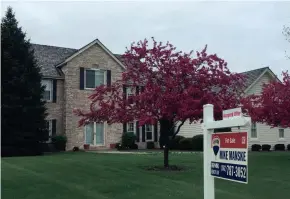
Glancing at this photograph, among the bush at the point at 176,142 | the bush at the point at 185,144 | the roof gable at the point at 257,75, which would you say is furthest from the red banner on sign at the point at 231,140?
the roof gable at the point at 257,75

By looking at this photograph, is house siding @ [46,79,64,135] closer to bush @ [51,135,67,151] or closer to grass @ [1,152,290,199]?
bush @ [51,135,67,151]

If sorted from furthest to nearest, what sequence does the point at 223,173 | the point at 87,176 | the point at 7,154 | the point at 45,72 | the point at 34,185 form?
1. the point at 45,72
2. the point at 7,154
3. the point at 87,176
4. the point at 34,185
5. the point at 223,173

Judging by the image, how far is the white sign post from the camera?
467 cm

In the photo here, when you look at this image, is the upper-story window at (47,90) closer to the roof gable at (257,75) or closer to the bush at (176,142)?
the bush at (176,142)

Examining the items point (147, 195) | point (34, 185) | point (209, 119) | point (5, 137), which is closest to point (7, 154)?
point (5, 137)

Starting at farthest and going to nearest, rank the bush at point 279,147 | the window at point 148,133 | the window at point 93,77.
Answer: the bush at point 279,147 → the window at point 148,133 → the window at point 93,77

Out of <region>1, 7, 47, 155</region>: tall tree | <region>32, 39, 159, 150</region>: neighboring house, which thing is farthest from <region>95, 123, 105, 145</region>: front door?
<region>1, 7, 47, 155</region>: tall tree

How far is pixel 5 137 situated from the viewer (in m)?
22.8

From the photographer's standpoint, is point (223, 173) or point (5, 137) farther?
point (5, 137)

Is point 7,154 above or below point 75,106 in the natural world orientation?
below

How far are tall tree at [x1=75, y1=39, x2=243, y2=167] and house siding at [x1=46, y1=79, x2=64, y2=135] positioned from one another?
45.0 feet

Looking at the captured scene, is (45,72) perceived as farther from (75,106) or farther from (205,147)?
(205,147)

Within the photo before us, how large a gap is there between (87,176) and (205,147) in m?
7.28

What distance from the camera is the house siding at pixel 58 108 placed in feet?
93.1
